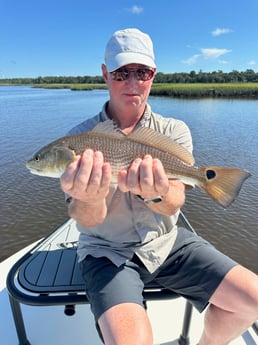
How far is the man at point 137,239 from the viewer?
6.20 ft

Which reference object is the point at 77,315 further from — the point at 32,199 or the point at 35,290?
the point at 32,199

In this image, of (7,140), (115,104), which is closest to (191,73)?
(7,140)

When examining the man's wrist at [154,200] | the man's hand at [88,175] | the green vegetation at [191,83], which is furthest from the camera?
the green vegetation at [191,83]

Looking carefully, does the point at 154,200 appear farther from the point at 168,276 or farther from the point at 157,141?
the point at 168,276

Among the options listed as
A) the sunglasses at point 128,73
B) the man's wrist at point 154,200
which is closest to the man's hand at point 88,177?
the man's wrist at point 154,200

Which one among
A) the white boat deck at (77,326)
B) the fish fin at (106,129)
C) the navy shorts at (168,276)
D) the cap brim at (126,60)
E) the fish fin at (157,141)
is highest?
the cap brim at (126,60)

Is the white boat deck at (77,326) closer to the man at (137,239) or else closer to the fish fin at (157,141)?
the man at (137,239)

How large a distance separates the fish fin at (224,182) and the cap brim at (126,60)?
40.1 inches

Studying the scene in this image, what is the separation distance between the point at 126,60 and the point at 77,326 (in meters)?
2.56

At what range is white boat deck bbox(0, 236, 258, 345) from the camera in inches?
110

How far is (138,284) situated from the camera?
2102 millimetres

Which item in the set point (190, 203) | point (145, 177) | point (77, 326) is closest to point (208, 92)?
point (190, 203)

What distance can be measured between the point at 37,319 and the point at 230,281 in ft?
6.75

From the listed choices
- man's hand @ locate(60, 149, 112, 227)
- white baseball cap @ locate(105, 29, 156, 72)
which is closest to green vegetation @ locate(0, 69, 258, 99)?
white baseball cap @ locate(105, 29, 156, 72)
